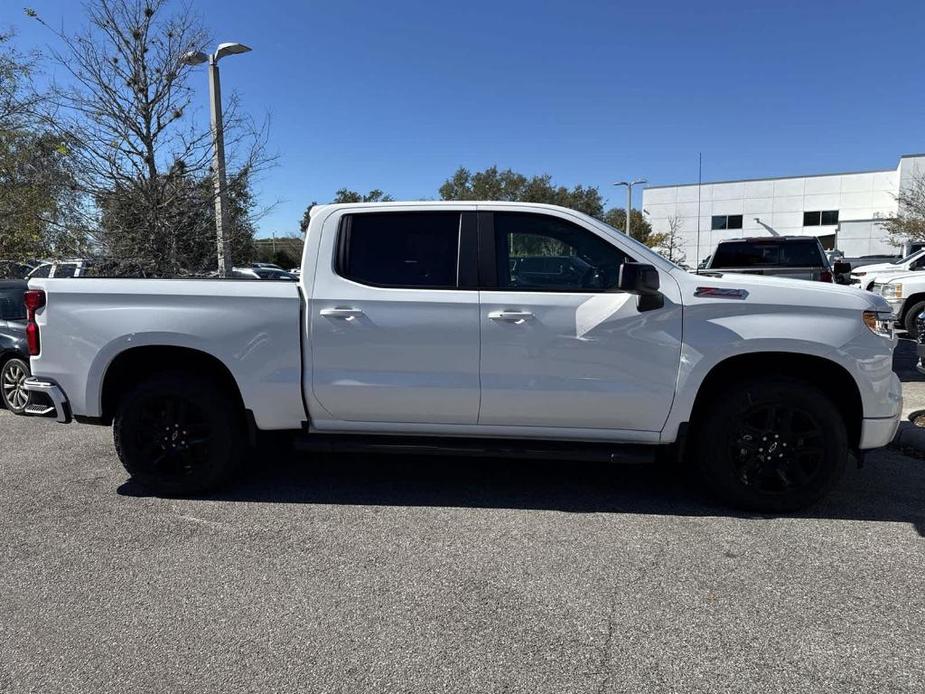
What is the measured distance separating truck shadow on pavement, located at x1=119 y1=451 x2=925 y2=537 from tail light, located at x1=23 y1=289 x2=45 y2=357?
116 cm

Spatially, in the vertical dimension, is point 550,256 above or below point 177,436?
above

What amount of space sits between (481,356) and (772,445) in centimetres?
189

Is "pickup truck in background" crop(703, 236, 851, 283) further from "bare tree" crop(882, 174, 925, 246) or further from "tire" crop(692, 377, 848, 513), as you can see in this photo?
"bare tree" crop(882, 174, 925, 246)

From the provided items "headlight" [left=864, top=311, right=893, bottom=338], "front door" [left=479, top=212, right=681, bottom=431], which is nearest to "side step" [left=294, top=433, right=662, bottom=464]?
"front door" [left=479, top=212, right=681, bottom=431]

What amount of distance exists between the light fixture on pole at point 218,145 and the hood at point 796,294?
7971 mm

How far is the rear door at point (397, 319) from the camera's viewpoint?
4.11 metres

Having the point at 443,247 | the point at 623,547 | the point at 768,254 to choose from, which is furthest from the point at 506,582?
the point at 768,254

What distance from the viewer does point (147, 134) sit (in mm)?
9672

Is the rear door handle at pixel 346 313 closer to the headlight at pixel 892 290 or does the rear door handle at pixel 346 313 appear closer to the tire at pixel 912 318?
the tire at pixel 912 318

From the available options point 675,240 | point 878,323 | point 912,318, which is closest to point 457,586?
point 878,323

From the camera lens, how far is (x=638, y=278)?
12.3ft

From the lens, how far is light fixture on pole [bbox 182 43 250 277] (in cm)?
987

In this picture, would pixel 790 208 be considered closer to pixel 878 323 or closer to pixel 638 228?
pixel 638 228

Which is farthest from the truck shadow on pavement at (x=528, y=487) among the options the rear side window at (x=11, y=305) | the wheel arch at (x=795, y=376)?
the rear side window at (x=11, y=305)
